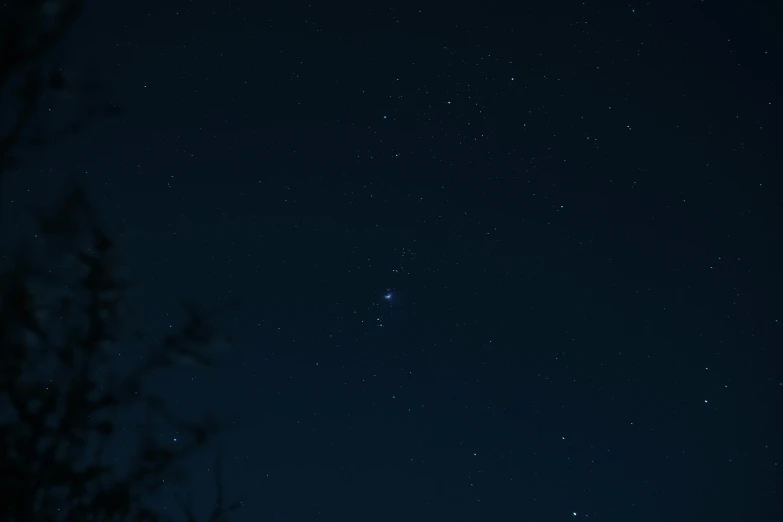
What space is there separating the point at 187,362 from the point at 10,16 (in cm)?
118

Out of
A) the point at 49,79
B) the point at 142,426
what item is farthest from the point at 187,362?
the point at 49,79

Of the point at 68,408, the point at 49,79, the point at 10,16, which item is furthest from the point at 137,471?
the point at 10,16

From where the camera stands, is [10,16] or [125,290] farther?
[125,290]

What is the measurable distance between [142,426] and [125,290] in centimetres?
47

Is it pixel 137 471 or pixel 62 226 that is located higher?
pixel 62 226

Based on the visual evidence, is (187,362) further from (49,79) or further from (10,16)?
(10,16)

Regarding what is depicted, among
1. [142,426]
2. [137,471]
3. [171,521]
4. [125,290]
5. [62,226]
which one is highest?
[62,226]

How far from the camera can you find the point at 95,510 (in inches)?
73.6

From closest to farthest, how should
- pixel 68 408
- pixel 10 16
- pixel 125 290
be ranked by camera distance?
pixel 10 16 < pixel 68 408 < pixel 125 290

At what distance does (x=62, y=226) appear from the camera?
1.90 metres

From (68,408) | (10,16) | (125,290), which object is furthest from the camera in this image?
(125,290)

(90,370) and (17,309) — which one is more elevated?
(17,309)

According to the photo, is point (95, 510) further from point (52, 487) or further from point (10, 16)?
point (10, 16)

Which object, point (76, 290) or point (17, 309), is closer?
point (17, 309)
